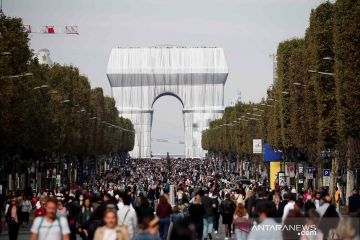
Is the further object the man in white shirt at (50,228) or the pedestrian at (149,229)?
the man in white shirt at (50,228)

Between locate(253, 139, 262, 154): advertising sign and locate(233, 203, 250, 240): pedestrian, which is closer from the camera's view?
locate(233, 203, 250, 240): pedestrian

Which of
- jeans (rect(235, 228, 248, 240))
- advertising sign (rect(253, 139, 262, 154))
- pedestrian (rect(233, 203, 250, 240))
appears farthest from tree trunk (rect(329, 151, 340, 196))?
advertising sign (rect(253, 139, 262, 154))

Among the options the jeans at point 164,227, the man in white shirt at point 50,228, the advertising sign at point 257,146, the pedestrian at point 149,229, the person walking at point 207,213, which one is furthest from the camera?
the advertising sign at point 257,146

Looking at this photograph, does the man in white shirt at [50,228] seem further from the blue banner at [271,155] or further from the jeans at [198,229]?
the blue banner at [271,155]

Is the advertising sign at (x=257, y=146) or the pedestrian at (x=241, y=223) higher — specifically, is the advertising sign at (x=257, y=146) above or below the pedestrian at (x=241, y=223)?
above

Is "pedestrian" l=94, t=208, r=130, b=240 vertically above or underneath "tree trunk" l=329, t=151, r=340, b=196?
underneath

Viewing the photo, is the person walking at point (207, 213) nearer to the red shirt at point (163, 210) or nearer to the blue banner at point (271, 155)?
the red shirt at point (163, 210)

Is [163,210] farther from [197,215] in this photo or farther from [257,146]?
[257,146]

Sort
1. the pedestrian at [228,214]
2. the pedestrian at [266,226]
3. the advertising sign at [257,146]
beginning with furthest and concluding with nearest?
1. the advertising sign at [257,146]
2. the pedestrian at [228,214]
3. the pedestrian at [266,226]

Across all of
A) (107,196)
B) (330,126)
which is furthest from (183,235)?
(330,126)

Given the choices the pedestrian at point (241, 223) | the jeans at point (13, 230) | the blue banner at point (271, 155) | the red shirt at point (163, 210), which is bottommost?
the jeans at point (13, 230)

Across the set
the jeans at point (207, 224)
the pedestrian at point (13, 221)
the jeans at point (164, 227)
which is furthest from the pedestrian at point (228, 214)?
the jeans at point (164, 227)

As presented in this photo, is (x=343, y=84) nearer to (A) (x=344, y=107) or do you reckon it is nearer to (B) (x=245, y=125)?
(A) (x=344, y=107)

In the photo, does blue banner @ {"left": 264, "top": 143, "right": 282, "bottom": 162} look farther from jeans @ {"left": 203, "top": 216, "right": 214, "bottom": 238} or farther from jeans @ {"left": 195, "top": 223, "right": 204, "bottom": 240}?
jeans @ {"left": 195, "top": 223, "right": 204, "bottom": 240}
